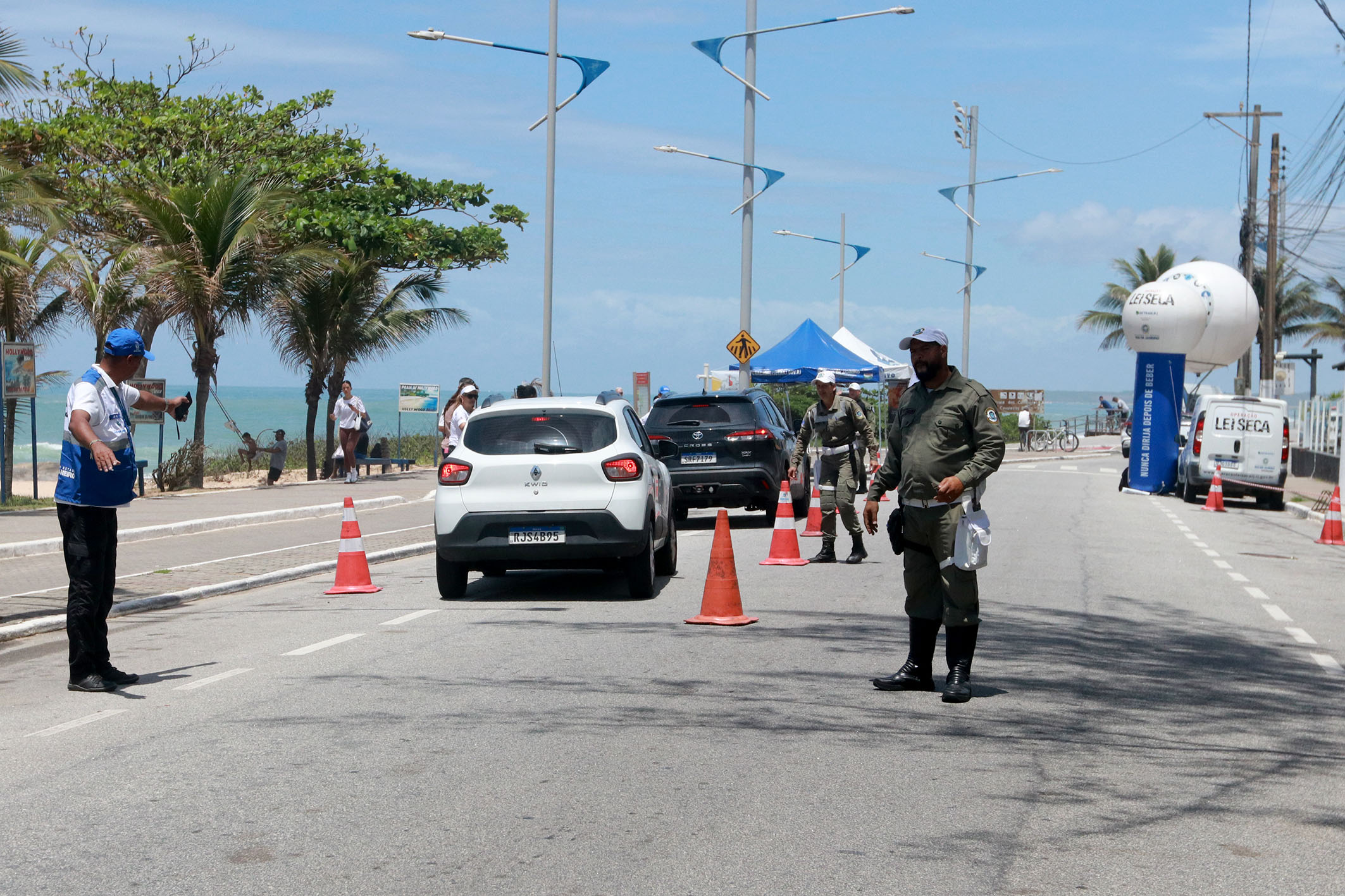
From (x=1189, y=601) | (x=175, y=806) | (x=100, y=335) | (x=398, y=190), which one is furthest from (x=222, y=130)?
(x=175, y=806)

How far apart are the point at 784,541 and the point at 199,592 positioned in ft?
19.2

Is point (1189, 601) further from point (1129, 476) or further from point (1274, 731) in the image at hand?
point (1129, 476)

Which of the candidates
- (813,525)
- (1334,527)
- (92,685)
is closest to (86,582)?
(92,685)

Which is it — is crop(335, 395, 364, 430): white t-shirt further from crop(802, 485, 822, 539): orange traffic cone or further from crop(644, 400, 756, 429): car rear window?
crop(802, 485, 822, 539): orange traffic cone

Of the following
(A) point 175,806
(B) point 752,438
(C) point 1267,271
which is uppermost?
(C) point 1267,271

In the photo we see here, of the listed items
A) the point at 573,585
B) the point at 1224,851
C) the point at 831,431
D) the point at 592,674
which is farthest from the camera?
→ the point at 831,431

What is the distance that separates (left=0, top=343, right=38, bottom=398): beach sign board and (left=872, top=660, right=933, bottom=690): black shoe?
16055 mm

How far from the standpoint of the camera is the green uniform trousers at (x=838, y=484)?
1481 centimetres

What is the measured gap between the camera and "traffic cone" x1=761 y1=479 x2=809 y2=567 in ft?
49.6

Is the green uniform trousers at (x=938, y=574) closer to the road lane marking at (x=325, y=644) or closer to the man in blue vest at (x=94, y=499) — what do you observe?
the road lane marking at (x=325, y=644)

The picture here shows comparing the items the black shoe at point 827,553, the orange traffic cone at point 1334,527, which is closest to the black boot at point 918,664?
the black shoe at point 827,553

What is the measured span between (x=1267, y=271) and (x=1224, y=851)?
40701mm

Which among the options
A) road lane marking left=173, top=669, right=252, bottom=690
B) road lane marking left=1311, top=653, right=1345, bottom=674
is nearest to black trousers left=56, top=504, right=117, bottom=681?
road lane marking left=173, top=669, right=252, bottom=690

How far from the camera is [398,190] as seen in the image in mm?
32812
